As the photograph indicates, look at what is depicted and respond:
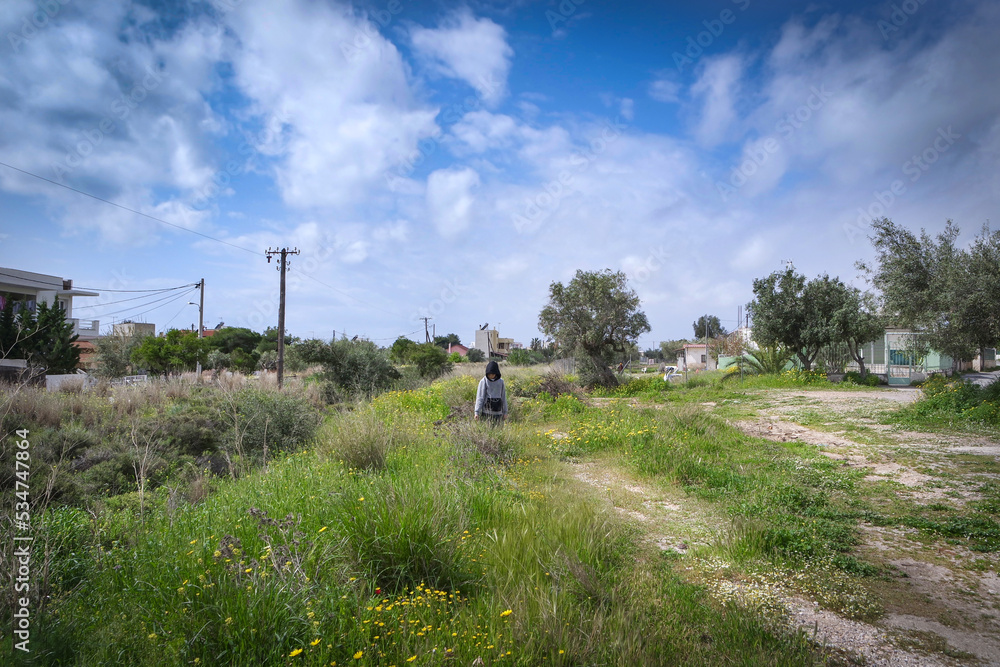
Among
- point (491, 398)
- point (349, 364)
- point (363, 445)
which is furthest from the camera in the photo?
point (349, 364)

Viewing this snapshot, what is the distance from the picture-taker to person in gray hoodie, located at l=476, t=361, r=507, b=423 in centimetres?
862

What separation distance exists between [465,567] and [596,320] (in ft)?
63.3

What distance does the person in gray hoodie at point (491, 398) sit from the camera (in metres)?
8.62

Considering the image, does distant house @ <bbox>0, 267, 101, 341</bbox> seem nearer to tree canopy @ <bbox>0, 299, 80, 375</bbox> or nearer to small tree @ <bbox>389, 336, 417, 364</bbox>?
tree canopy @ <bbox>0, 299, 80, 375</bbox>

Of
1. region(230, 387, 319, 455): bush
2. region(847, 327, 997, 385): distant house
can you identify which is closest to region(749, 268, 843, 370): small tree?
region(847, 327, 997, 385): distant house

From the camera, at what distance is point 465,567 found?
3.61m

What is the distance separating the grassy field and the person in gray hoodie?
1944 mm

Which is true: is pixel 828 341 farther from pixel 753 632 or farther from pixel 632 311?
pixel 753 632

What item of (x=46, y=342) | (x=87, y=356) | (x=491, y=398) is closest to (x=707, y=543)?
(x=491, y=398)

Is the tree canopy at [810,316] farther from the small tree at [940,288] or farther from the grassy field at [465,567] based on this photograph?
the grassy field at [465,567]

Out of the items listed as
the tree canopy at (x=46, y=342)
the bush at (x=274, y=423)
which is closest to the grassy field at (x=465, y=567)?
the bush at (x=274, y=423)

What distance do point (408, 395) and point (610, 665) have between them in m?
13.7

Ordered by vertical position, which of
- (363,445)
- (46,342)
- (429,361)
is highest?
(46,342)

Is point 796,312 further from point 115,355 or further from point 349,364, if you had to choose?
point 115,355
